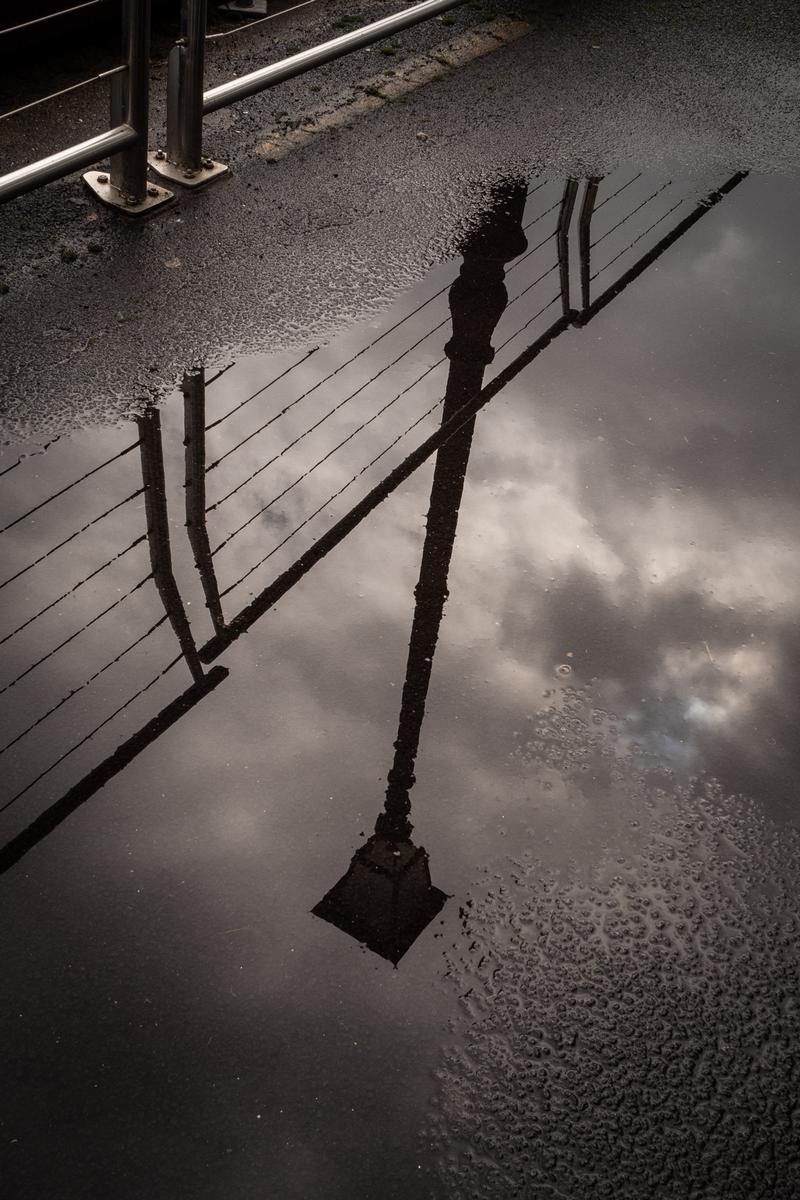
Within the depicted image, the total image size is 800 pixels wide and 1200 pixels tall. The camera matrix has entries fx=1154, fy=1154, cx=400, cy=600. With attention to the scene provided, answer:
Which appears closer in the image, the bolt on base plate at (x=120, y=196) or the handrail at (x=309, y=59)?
the bolt on base plate at (x=120, y=196)

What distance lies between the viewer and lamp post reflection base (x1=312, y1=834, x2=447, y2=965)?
252 cm

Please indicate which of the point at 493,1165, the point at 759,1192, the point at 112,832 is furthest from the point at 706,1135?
the point at 112,832

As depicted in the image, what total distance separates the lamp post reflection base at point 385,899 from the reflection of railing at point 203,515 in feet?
2.01

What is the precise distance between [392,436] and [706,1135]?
2.29 meters

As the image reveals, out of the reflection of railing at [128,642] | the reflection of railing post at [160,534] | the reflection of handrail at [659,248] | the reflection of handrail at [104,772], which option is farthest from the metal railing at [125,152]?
the reflection of handrail at [104,772]

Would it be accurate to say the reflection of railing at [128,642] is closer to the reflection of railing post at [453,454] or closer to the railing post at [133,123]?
the reflection of railing post at [453,454]

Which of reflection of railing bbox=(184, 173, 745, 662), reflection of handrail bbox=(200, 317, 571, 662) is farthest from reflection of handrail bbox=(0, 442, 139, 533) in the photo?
reflection of handrail bbox=(200, 317, 571, 662)

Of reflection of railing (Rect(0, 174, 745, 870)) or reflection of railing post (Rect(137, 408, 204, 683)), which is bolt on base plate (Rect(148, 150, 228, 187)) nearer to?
reflection of railing (Rect(0, 174, 745, 870))

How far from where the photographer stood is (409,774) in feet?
9.25

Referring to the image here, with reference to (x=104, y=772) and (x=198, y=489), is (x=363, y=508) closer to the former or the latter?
(x=198, y=489)

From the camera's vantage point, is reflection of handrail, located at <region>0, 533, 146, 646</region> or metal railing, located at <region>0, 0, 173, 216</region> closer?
reflection of handrail, located at <region>0, 533, 146, 646</region>

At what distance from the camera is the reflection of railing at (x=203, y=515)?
9.19 feet

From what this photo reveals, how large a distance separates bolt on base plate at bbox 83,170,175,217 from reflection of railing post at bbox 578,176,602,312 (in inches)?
66.8

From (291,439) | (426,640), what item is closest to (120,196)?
(291,439)
